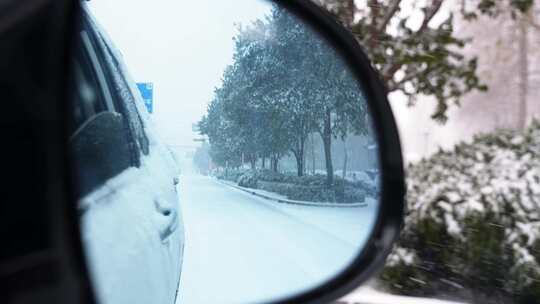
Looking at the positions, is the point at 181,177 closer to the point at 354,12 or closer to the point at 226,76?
the point at 226,76

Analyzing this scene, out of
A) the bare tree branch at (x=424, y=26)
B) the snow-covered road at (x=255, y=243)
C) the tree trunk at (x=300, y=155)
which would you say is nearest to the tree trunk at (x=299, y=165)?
the tree trunk at (x=300, y=155)

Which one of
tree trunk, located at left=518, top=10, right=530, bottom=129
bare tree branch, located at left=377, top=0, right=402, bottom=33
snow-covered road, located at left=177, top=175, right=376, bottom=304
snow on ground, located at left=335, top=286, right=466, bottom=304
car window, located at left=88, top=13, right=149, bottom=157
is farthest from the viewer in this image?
tree trunk, located at left=518, top=10, right=530, bottom=129

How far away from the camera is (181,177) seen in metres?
1.65

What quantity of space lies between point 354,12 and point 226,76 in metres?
4.93

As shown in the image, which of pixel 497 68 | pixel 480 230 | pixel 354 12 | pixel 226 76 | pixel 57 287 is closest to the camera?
pixel 57 287

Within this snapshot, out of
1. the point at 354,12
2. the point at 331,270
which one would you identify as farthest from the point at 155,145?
the point at 354,12

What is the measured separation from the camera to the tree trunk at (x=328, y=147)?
1.60 meters

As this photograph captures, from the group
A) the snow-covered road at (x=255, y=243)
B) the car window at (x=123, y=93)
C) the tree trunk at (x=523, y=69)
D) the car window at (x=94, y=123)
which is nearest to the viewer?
the car window at (x=94, y=123)


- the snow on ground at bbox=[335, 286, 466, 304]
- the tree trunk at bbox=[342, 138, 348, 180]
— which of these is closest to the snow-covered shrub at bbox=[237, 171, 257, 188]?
the tree trunk at bbox=[342, 138, 348, 180]

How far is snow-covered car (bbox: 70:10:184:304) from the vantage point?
1.14 metres

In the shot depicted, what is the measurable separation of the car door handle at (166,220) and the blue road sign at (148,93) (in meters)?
0.27

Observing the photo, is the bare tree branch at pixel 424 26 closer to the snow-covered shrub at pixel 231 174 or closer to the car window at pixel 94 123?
the snow-covered shrub at pixel 231 174

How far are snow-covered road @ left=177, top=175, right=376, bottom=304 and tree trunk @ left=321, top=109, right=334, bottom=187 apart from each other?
0.09 meters

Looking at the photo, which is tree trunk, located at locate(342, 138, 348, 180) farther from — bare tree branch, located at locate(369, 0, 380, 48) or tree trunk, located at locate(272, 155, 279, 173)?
bare tree branch, located at locate(369, 0, 380, 48)
